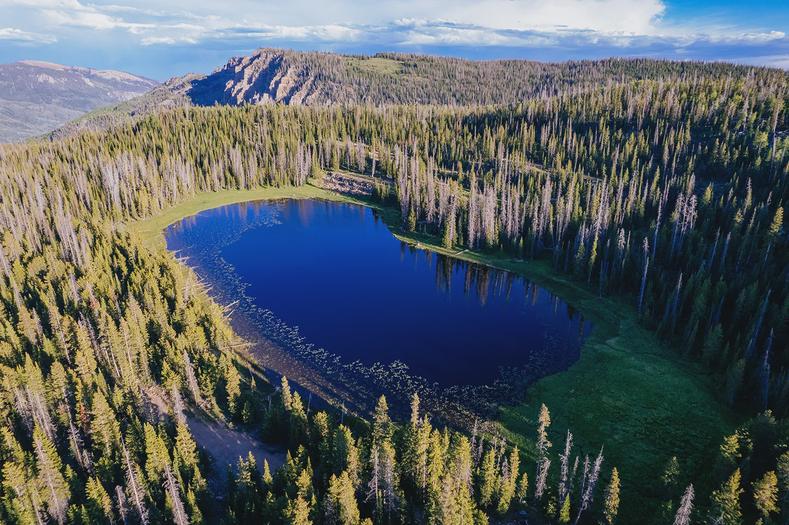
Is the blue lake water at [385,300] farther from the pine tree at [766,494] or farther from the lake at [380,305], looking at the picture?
the pine tree at [766,494]

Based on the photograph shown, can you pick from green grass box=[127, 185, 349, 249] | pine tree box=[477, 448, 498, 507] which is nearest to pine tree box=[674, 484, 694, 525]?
pine tree box=[477, 448, 498, 507]

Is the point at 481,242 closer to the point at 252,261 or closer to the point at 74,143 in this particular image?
the point at 252,261

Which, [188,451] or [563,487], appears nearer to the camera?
[563,487]

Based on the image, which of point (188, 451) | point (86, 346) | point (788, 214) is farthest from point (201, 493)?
point (788, 214)

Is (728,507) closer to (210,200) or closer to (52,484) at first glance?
(52,484)

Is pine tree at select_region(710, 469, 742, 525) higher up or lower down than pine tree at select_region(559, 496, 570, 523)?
higher up

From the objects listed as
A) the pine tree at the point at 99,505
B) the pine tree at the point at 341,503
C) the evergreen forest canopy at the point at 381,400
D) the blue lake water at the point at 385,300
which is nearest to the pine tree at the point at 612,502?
the evergreen forest canopy at the point at 381,400

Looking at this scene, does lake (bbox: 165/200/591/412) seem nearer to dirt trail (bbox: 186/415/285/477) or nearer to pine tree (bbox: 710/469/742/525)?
dirt trail (bbox: 186/415/285/477)
